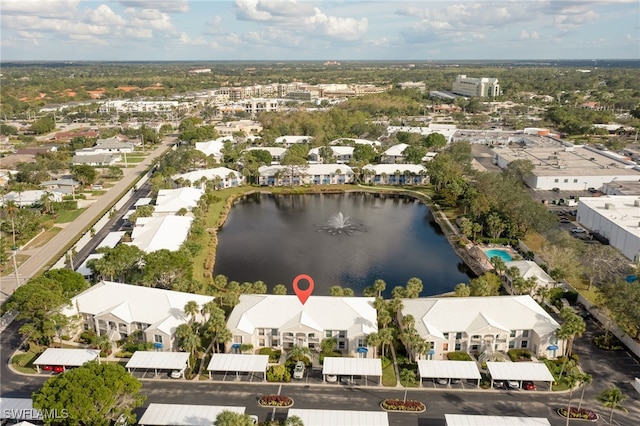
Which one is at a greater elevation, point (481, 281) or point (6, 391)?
point (481, 281)

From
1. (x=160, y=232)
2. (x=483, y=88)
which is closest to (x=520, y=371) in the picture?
(x=160, y=232)

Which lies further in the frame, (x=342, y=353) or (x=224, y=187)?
(x=224, y=187)

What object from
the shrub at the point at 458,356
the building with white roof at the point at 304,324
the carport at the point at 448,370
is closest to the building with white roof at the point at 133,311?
the building with white roof at the point at 304,324

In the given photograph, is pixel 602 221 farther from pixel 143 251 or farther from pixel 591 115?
pixel 591 115

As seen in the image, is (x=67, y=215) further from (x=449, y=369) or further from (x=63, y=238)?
(x=449, y=369)

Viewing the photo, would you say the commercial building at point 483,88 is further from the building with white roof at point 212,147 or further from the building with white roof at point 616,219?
the building with white roof at point 616,219

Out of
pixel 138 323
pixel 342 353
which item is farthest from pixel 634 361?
pixel 138 323

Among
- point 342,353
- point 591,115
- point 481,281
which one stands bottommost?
point 342,353
